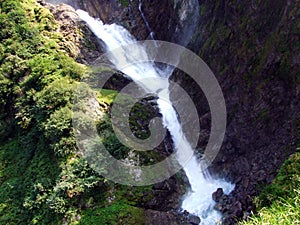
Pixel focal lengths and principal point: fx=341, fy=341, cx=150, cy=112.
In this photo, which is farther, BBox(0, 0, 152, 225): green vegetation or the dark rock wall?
BBox(0, 0, 152, 225): green vegetation

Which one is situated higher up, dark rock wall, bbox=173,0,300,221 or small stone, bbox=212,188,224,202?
dark rock wall, bbox=173,0,300,221

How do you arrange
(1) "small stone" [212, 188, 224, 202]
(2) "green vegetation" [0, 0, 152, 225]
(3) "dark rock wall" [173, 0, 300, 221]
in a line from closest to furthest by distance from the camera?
(3) "dark rock wall" [173, 0, 300, 221]
(2) "green vegetation" [0, 0, 152, 225]
(1) "small stone" [212, 188, 224, 202]

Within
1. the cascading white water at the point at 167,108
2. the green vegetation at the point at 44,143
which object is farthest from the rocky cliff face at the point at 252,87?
the green vegetation at the point at 44,143

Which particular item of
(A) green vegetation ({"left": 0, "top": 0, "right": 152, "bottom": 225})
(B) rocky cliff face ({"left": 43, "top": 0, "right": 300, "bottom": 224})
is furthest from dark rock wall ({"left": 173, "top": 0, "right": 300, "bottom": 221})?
(A) green vegetation ({"left": 0, "top": 0, "right": 152, "bottom": 225})

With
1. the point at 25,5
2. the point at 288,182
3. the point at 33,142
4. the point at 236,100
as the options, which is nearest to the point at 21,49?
the point at 25,5

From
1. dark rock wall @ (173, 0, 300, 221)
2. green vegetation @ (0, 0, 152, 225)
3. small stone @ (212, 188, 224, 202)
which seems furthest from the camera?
small stone @ (212, 188, 224, 202)

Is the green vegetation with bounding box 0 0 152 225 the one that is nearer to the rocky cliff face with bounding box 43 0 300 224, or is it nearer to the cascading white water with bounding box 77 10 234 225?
the cascading white water with bounding box 77 10 234 225

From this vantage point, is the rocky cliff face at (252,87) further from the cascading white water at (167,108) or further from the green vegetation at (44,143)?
the green vegetation at (44,143)
